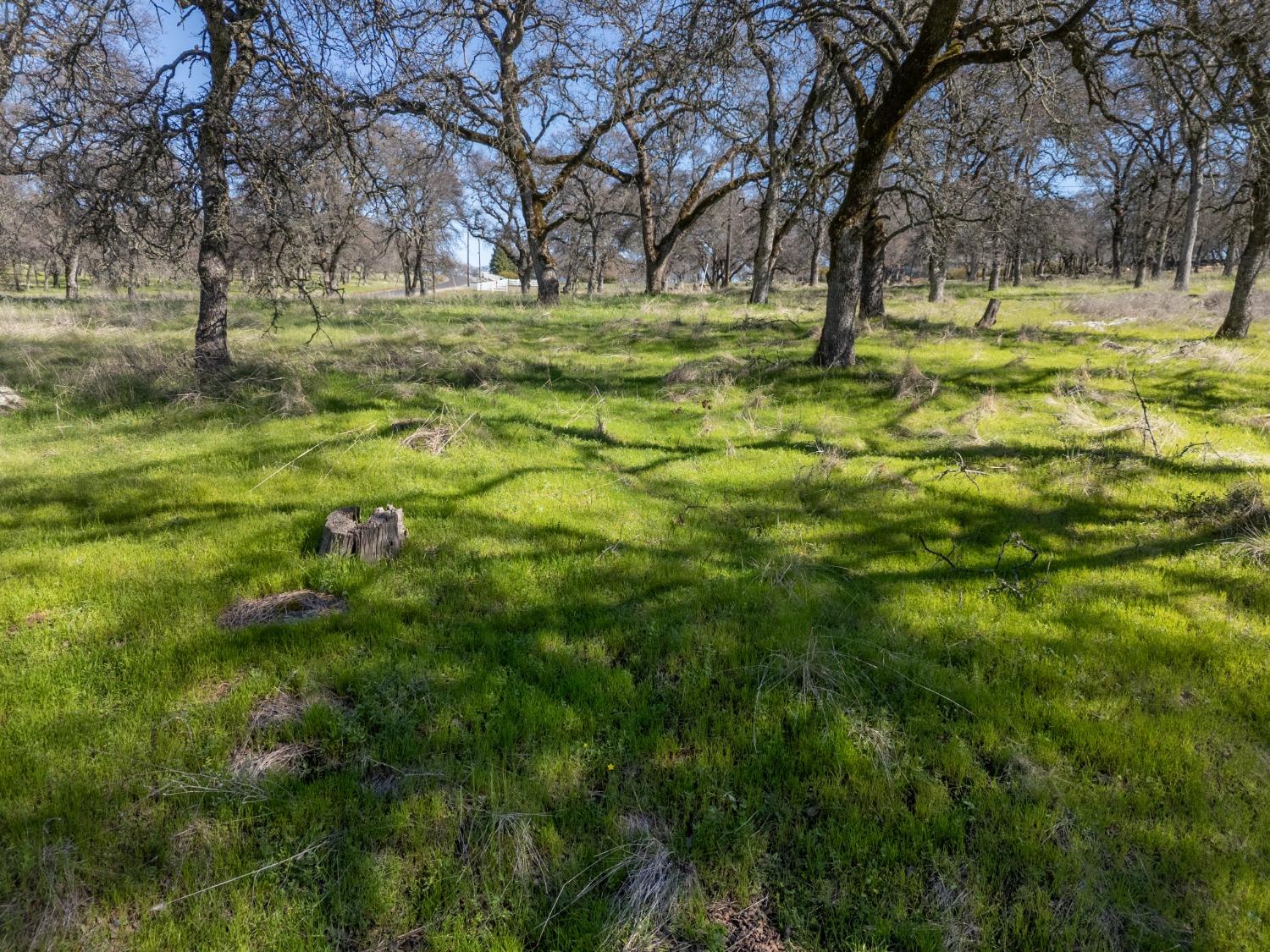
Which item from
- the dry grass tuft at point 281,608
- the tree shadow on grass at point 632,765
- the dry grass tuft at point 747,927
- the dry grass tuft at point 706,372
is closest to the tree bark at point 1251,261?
the dry grass tuft at point 706,372

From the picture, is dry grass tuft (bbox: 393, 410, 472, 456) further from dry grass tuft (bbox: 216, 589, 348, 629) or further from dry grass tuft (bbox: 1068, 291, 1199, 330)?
dry grass tuft (bbox: 1068, 291, 1199, 330)

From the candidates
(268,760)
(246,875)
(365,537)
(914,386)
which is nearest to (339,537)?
(365,537)

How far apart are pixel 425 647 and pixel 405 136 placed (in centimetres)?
1471

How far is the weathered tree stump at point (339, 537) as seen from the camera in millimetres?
4531

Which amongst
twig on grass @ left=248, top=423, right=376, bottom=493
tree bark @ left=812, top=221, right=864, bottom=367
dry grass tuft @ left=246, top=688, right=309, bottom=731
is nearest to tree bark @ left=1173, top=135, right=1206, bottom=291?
tree bark @ left=812, top=221, right=864, bottom=367

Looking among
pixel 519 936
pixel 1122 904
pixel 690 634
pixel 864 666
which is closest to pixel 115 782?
pixel 519 936

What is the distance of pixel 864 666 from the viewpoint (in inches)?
138

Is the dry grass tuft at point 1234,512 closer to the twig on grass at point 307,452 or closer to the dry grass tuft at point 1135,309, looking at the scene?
the twig on grass at point 307,452

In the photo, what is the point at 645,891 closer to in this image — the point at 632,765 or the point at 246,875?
the point at 632,765

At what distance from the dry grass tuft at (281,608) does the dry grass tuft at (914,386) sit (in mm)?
7701

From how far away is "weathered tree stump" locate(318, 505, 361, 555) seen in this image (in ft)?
14.9

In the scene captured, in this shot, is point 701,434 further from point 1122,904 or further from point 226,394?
point 226,394

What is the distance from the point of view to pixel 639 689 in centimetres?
337

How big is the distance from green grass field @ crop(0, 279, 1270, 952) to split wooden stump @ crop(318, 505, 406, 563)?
148mm
